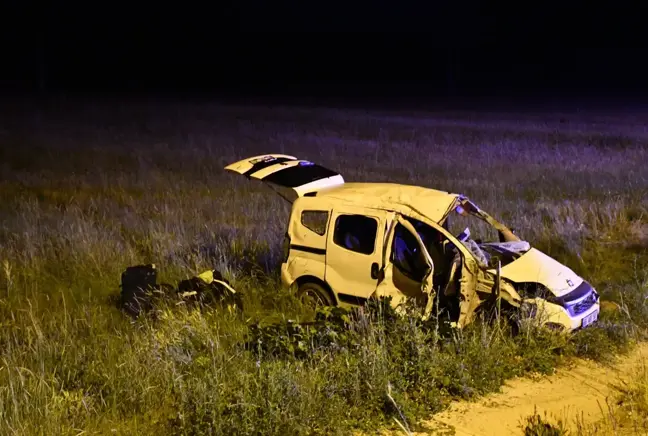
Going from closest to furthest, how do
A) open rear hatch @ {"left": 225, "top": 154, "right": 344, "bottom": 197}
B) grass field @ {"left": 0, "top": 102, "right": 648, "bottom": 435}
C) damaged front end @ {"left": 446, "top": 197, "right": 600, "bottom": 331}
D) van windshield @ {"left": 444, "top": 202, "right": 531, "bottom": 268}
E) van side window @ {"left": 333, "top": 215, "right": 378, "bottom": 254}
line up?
1. grass field @ {"left": 0, "top": 102, "right": 648, "bottom": 435}
2. damaged front end @ {"left": 446, "top": 197, "right": 600, "bottom": 331}
3. van windshield @ {"left": 444, "top": 202, "right": 531, "bottom": 268}
4. van side window @ {"left": 333, "top": 215, "right": 378, "bottom": 254}
5. open rear hatch @ {"left": 225, "top": 154, "right": 344, "bottom": 197}

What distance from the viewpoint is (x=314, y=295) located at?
8.91 meters

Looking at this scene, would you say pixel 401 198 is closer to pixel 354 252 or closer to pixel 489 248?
pixel 354 252

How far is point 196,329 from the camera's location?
7762mm

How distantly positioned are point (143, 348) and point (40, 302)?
9.38 ft

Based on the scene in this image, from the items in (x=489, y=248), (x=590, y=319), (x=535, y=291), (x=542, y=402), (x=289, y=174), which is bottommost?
(x=542, y=402)

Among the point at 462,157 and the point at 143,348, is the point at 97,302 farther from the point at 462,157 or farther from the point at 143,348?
the point at 462,157

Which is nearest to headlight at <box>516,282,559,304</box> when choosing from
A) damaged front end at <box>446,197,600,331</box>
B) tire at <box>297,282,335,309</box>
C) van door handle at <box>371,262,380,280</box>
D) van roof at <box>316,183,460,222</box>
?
damaged front end at <box>446,197,600,331</box>

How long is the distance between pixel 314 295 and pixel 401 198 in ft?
5.16

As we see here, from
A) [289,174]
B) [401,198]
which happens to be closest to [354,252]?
[401,198]

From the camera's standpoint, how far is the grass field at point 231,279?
20.6 feet

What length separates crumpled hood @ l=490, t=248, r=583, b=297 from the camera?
26.5 feet

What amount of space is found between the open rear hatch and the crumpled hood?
8.02 ft

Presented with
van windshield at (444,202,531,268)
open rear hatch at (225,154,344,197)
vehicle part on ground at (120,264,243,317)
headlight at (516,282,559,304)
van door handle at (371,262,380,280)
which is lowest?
vehicle part on ground at (120,264,243,317)

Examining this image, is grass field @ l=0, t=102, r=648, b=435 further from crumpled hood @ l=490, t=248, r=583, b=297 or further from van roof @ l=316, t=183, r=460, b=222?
van roof @ l=316, t=183, r=460, b=222
